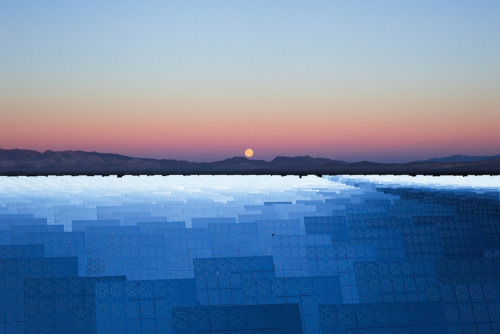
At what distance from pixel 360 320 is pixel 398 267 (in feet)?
8.25

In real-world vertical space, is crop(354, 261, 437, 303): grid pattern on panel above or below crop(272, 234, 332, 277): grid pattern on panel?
below

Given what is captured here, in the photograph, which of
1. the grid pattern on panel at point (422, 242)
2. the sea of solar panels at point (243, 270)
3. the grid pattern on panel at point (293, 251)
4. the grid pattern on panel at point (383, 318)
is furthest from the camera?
the grid pattern on panel at point (422, 242)

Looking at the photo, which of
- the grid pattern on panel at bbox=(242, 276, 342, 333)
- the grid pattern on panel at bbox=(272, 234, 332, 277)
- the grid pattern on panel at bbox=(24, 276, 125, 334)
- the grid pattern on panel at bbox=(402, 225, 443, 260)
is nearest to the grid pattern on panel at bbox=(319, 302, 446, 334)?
the grid pattern on panel at bbox=(242, 276, 342, 333)

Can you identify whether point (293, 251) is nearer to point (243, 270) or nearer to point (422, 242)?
point (243, 270)

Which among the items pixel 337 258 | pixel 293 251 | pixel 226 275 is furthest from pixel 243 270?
pixel 337 258

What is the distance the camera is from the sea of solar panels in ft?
37.0

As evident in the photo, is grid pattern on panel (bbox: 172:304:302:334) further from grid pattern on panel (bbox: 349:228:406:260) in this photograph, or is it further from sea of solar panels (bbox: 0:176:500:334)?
grid pattern on panel (bbox: 349:228:406:260)

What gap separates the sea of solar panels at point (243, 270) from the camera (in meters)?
11.3

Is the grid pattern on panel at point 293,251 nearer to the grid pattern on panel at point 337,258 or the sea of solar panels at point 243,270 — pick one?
the sea of solar panels at point 243,270

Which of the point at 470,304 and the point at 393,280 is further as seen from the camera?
the point at 393,280

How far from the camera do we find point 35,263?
12.8 metres

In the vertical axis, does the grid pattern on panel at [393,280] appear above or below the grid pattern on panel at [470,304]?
above

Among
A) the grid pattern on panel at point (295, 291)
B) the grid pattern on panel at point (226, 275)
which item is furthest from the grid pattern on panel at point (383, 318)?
the grid pattern on panel at point (226, 275)

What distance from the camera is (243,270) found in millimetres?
13305
